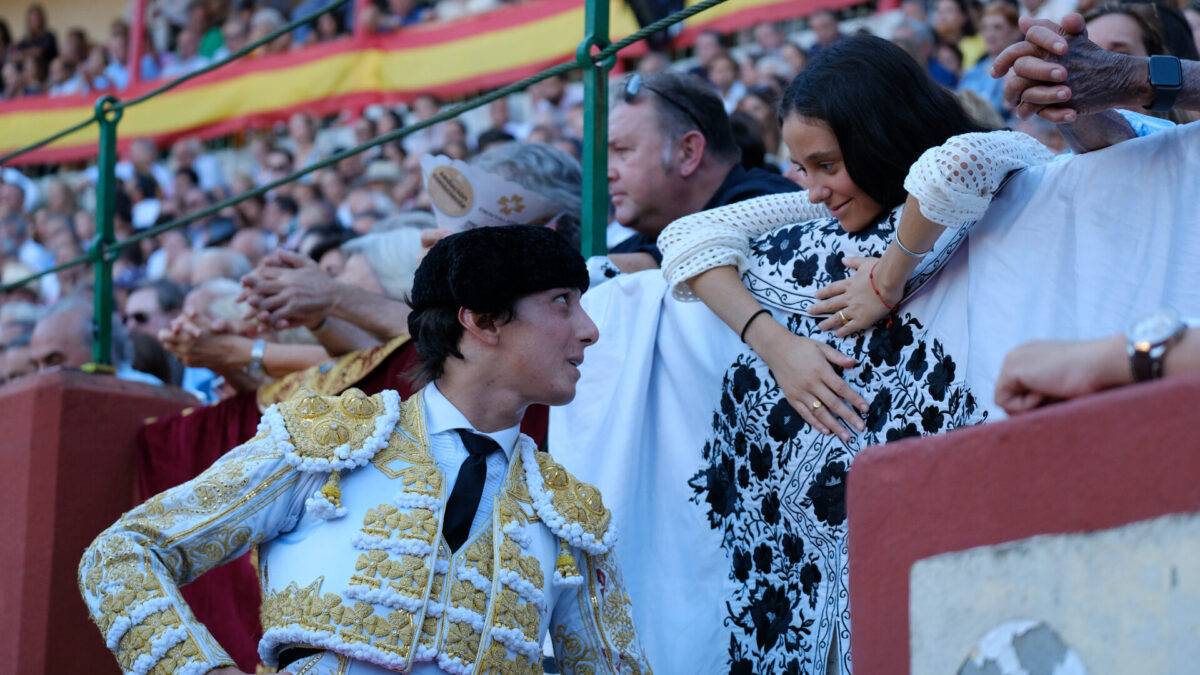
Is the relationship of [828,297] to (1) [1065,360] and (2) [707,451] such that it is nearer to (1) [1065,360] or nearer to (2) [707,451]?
(2) [707,451]

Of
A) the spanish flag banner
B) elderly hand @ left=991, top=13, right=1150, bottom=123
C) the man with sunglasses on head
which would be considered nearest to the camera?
elderly hand @ left=991, top=13, right=1150, bottom=123

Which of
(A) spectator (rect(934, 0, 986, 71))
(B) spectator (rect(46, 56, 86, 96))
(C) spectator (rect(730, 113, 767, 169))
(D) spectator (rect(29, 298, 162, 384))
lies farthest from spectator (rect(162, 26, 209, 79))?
(C) spectator (rect(730, 113, 767, 169))

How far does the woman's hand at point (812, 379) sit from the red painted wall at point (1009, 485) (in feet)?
2.35

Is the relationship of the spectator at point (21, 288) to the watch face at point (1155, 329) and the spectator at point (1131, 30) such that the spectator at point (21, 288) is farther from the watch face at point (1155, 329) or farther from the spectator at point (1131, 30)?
the watch face at point (1155, 329)

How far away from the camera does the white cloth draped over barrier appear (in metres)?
2.45

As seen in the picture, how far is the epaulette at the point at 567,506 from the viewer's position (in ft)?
8.89

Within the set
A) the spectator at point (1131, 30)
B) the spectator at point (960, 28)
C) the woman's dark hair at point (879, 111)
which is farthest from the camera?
the spectator at point (960, 28)

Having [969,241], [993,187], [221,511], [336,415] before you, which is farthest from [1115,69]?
[221,511]

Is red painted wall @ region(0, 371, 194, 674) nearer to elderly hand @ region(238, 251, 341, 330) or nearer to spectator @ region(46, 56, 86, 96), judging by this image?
elderly hand @ region(238, 251, 341, 330)

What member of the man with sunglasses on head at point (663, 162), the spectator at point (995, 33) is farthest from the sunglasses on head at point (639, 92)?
the spectator at point (995, 33)

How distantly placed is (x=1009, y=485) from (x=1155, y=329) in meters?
0.25

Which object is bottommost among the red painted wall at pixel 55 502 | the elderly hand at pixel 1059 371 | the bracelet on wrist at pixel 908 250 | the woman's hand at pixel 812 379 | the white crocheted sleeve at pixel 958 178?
the red painted wall at pixel 55 502

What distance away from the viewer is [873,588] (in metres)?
1.98

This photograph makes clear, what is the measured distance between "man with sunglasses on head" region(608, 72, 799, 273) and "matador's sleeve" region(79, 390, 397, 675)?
124 cm
